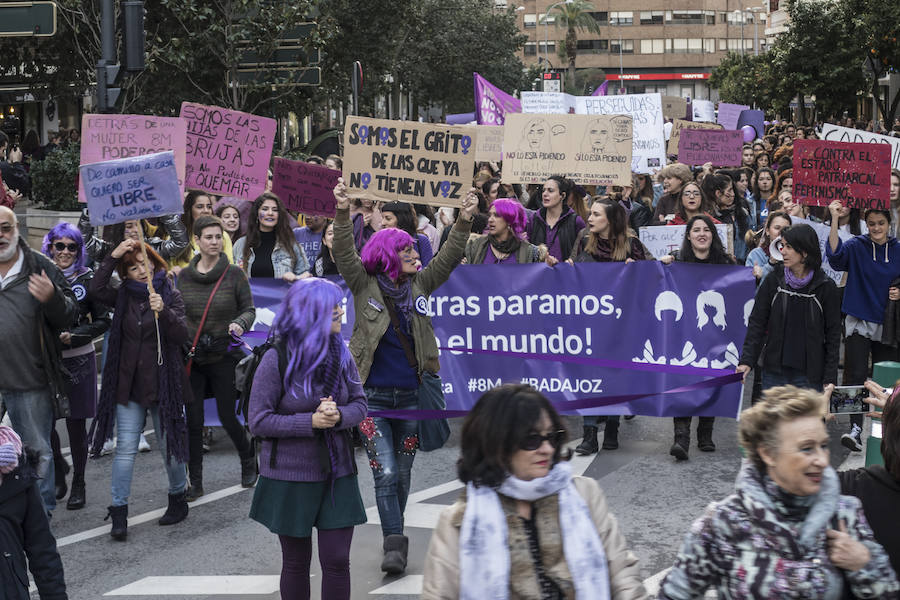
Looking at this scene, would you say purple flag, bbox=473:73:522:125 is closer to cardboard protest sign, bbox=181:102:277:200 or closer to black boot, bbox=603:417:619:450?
cardboard protest sign, bbox=181:102:277:200

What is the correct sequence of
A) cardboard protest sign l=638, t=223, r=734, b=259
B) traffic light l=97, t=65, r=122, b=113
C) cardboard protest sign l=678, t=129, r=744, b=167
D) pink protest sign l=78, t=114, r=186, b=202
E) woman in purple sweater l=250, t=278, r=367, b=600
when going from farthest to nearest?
cardboard protest sign l=678, t=129, r=744, b=167 < traffic light l=97, t=65, r=122, b=113 < cardboard protest sign l=638, t=223, r=734, b=259 < pink protest sign l=78, t=114, r=186, b=202 < woman in purple sweater l=250, t=278, r=367, b=600

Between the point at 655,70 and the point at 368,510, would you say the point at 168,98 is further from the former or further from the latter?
the point at 655,70

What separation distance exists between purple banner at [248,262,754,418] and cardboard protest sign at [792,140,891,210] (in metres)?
1.42

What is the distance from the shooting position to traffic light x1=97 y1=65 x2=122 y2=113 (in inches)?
515

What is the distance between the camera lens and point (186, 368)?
762 centimetres

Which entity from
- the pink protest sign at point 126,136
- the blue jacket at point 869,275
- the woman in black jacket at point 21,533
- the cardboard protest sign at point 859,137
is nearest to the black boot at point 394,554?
the woman in black jacket at point 21,533

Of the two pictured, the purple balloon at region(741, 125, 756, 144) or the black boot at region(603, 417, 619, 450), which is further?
the purple balloon at region(741, 125, 756, 144)

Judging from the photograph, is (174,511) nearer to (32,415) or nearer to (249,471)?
(249,471)

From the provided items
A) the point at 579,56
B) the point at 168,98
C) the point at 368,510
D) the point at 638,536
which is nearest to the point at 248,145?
the point at 368,510

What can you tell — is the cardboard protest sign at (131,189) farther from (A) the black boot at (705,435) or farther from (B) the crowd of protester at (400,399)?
(A) the black boot at (705,435)

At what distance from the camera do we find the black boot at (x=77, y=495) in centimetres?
762

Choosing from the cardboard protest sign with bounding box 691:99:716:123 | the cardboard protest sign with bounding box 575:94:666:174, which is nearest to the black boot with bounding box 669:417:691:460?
the cardboard protest sign with bounding box 575:94:666:174

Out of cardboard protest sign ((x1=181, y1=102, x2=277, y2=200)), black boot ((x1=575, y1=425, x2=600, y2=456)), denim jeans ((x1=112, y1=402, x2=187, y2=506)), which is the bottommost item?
black boot ((x1=575, y1=425, x2=600, y2=456))

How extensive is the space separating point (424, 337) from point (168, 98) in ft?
52.9
